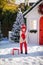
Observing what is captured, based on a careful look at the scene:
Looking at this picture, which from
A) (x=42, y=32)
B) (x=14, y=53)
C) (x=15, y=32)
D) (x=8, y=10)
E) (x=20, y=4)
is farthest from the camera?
(x=20, y=4)

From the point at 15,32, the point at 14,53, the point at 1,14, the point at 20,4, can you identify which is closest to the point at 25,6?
the point at 20,4

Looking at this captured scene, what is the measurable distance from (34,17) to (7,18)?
5090mm

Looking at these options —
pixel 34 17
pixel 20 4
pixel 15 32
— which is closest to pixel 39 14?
pixel 34 17

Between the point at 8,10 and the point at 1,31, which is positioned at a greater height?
the point at 8,10

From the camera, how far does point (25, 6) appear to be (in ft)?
79.7

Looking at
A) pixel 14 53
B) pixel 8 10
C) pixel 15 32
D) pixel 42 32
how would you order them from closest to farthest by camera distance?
1. pixel 14 53
2. pixel 42 32
3. pixel 15 32
4. pixel 8 10

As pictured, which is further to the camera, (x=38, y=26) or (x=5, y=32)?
(x=5, y=32)

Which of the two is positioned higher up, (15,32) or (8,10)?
(8,10)

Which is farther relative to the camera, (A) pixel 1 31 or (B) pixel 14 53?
(A) pixel 1 31

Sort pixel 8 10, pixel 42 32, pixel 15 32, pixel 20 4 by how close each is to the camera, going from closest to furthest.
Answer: pixel 42 32 → pixel 15 32 → pixel 8 10 → pixel 20 4

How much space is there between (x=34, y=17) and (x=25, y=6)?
5.83 meters

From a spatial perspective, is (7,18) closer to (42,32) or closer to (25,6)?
(25,6)

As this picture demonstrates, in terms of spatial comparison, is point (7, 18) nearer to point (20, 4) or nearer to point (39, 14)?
point (20, 4)

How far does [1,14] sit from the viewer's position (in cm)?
2312
